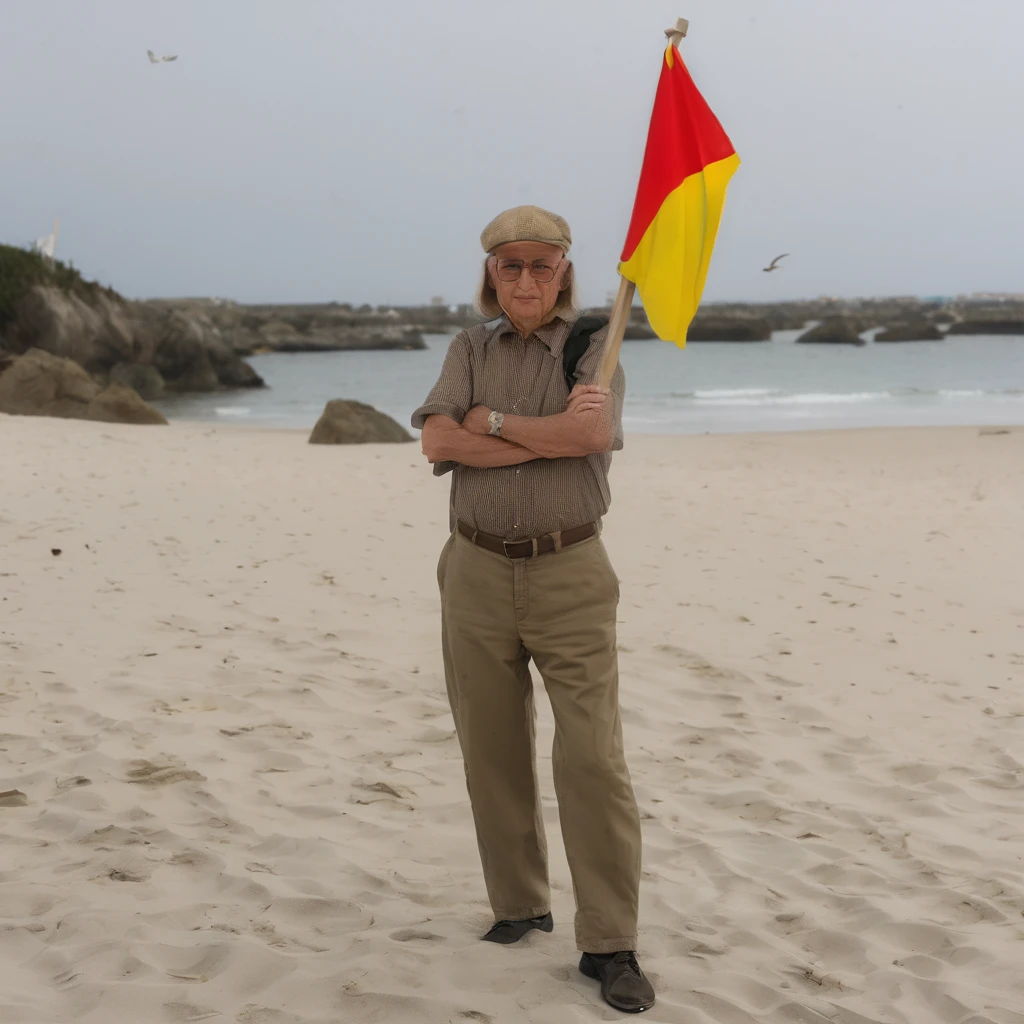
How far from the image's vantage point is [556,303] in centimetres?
279

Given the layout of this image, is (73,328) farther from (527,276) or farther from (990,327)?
(990,327)

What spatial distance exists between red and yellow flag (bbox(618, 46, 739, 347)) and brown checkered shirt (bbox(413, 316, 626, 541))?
0.67 feet

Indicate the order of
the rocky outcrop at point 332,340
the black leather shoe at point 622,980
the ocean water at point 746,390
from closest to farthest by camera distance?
the black leather shoe at point 622,980 < the ocean water at point 746,390 < the rocky outcrop at point 332,340

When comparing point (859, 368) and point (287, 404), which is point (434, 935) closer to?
point (287, 404)

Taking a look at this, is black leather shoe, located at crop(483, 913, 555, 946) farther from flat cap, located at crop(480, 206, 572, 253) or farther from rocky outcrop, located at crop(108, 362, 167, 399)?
rocky outcrop, located at crop(108, 362, 167, 399)

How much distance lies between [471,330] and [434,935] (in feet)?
5.10

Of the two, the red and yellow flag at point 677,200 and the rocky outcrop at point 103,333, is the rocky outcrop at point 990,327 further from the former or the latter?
the red and yellow flag at point 677,200

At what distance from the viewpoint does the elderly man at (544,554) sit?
266 cm

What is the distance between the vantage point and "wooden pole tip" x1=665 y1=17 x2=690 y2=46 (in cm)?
272

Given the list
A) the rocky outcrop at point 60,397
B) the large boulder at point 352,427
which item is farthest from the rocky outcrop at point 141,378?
the large boulder at point 352,427

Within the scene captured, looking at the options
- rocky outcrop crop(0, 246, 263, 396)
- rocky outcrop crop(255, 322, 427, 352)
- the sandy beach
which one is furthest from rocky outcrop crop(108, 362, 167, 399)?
rocky outcrop crop(255, 322, 427, 352)

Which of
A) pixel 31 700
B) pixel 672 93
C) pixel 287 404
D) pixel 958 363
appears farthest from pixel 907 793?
pixel 958 363

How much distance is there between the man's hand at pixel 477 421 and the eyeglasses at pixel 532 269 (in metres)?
0.32

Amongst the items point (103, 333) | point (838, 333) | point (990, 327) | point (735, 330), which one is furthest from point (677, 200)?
point (990, 327)
